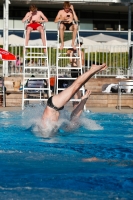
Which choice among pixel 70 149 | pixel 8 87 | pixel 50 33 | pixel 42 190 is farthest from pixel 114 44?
pixel 42 190

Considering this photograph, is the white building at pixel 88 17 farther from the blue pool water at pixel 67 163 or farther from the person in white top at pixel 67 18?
the blue pool water at pixel 67 163

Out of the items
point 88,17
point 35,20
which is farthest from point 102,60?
point 88,17

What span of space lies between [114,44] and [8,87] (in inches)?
229

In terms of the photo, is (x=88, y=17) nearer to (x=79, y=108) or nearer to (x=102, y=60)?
(x=102, y=60)

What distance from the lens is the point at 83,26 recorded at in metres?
28.1

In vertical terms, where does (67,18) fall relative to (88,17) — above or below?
below

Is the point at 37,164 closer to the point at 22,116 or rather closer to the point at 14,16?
the point at 22,116

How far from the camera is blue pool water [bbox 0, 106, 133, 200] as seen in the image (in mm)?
5574

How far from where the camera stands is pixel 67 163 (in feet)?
23.0

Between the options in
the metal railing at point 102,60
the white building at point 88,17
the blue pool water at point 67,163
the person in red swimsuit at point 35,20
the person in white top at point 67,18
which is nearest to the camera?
the blue pool water at point 67,163

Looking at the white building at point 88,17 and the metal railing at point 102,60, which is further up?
the white building at point 88,17

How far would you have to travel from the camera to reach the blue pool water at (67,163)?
557cm

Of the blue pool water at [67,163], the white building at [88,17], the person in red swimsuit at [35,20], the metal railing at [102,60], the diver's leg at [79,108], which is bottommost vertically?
the blue pool water at [67,163]

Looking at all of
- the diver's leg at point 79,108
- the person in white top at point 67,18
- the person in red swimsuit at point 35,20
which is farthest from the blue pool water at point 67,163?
the person in red swimsuit at point 35,20
